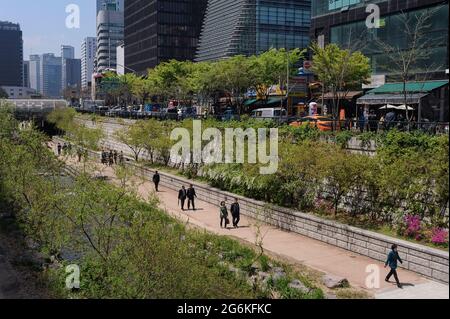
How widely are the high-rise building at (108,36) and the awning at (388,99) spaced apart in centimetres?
13902

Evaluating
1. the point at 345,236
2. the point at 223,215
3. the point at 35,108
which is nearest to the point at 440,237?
the point at 345,236

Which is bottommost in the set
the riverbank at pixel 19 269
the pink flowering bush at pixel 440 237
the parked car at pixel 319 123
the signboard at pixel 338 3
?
the riverbank at pixel 19 269

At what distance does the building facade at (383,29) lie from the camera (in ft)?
130

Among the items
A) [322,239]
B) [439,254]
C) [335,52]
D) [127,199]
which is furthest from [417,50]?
[127,199]

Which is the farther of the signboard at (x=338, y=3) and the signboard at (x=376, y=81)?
the signboard at (x=338, y=3)

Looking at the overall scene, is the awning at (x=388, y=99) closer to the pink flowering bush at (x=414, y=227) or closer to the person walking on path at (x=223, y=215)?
the person walking on path at (x=223, y=215)

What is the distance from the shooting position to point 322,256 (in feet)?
64.0

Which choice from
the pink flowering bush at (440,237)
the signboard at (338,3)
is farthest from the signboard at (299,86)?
the pink flowering bush at (440,237)

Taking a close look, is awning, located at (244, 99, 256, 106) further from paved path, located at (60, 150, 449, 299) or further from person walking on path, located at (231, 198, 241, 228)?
person walking on path, located at (231, 198, 241, 228)

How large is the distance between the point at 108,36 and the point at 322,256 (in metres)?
170

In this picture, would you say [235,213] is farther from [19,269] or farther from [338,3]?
[338,3]

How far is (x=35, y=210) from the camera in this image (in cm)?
1908
